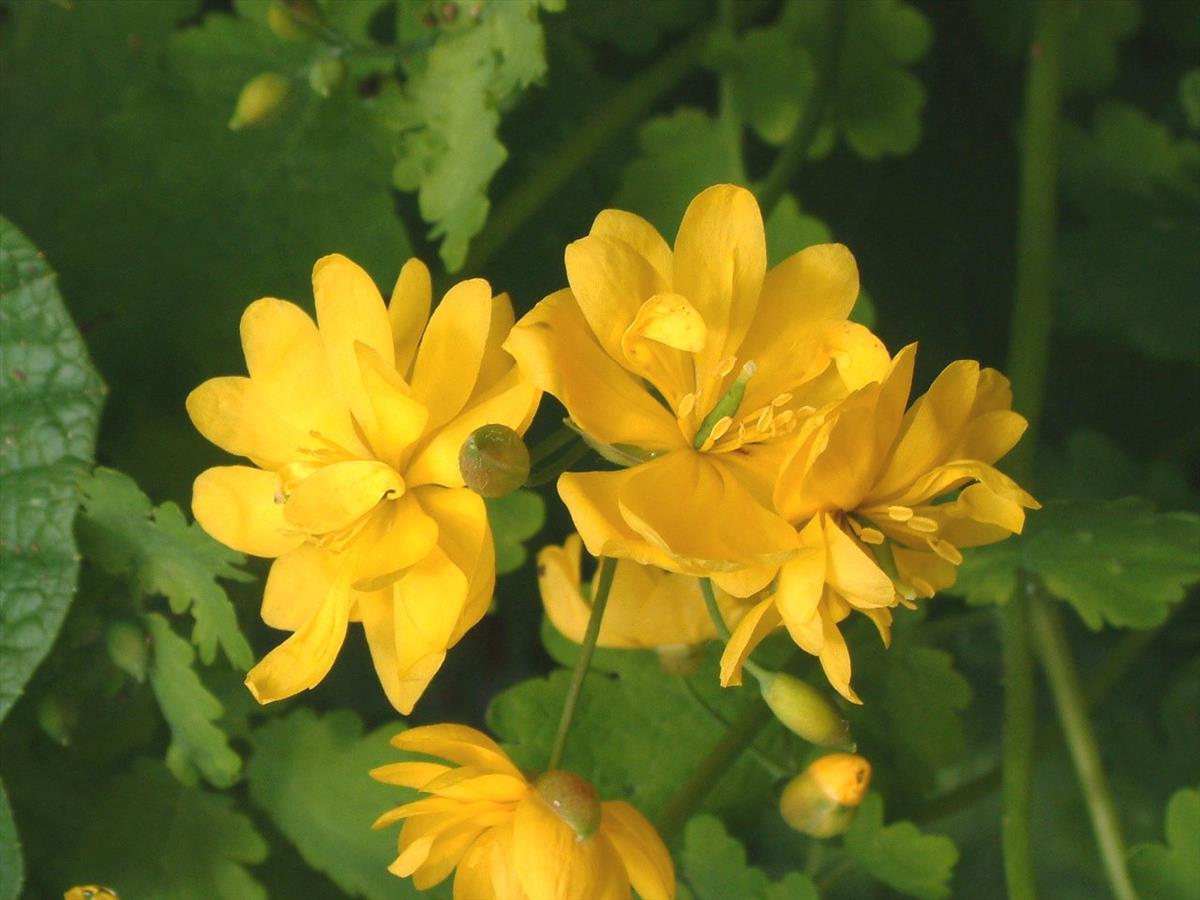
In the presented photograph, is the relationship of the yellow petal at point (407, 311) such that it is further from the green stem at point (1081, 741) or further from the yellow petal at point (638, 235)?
the green stem at point (1081, 741)

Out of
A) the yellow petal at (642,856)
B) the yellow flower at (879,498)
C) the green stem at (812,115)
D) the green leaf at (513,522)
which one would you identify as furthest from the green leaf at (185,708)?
the green stem at (812,115)

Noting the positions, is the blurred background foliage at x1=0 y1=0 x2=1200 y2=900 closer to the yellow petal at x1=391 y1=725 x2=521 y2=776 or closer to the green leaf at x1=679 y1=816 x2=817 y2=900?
the green leaf at x1=679 y1=816 x2=817 y2=900

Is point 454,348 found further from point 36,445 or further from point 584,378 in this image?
point 36,445

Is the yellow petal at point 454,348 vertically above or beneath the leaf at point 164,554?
above

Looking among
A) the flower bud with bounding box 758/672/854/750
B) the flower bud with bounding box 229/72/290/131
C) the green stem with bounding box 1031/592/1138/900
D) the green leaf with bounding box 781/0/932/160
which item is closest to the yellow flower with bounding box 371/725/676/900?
the flower bud with bounding box 758/672/854/750

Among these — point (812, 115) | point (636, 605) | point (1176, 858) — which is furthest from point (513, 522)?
point (1176, 858)

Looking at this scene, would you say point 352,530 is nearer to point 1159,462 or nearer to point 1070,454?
point 1070,454

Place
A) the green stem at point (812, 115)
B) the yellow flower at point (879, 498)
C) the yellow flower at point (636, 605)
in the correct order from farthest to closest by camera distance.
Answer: the green stem at point (812, 115)
the yellow flower at point (636, 605)
the yellow flower at point (879, 498)
